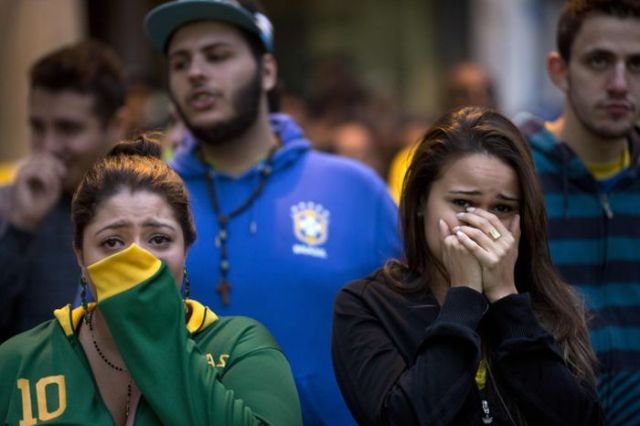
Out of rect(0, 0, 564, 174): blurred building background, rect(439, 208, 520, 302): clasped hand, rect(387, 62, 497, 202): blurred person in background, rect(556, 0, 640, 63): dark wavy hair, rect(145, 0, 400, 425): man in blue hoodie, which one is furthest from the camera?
rect(0, 0, 564, 174): blurred building background

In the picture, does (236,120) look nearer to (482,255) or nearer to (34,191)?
(34,191)

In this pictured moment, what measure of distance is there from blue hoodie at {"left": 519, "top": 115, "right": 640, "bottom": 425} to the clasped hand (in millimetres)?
977

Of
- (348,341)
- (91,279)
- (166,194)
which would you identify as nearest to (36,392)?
(91,279)

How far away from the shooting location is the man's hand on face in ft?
17.3

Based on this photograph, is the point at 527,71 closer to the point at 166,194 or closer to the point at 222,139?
the point at 222,139

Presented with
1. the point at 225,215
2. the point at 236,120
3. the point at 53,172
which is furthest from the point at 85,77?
the point at 225,215

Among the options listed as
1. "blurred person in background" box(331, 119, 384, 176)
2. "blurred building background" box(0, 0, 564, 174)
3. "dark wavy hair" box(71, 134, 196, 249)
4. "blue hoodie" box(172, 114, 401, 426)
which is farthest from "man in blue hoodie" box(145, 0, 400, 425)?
"blurred building background" box(0, 0, 564, 174)

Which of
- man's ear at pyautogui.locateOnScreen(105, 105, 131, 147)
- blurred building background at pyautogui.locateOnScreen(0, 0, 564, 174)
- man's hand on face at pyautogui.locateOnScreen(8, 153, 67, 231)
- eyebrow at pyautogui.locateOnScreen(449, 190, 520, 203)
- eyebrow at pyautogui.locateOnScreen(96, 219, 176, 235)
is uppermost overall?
eyebrow at pyautogui.locateOnScreen(449, 190, 520, 203)

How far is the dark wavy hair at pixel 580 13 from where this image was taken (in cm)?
502

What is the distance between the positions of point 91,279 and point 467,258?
3.65ft

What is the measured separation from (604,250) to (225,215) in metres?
1.47

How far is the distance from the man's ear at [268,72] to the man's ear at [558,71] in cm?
118

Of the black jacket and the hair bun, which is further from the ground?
the hair bun

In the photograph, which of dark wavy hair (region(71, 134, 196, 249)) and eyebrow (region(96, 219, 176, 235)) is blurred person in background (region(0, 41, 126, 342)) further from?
eyebrow (region(96, 219, 176, 235))
